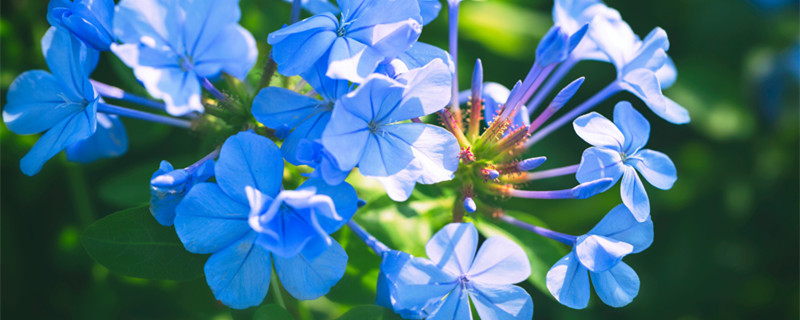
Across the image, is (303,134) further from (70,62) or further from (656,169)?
(656,169)

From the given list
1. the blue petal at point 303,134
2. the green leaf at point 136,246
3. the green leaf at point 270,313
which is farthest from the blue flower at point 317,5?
the green leaf at point 270,313

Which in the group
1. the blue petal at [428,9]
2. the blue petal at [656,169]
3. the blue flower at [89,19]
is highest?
the blue petal at [428,9]

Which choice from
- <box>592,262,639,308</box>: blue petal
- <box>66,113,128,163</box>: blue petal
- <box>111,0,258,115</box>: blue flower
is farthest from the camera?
<box>66,113,128,163</box>: blue petal

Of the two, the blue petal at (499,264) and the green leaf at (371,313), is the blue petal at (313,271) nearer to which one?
the green leaf at (371,313)

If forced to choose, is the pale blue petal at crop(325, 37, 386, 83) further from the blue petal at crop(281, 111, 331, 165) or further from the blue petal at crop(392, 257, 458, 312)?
the blue petal at crop(392, 257, 458, 312)

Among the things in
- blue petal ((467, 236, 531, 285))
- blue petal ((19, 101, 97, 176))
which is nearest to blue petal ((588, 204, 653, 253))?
blue petal ((467, 236, 531, 285))
